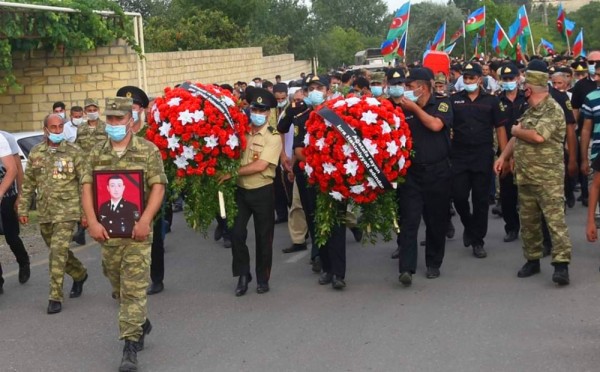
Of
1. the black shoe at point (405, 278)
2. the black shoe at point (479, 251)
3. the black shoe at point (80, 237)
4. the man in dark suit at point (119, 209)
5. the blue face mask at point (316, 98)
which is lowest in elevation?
the black shoe at point (80, 237)

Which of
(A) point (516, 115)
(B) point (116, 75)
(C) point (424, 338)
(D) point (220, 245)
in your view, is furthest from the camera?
(B) point (116, 75)

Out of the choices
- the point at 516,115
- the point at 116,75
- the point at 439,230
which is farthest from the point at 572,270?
the point at 116,75

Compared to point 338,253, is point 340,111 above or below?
above

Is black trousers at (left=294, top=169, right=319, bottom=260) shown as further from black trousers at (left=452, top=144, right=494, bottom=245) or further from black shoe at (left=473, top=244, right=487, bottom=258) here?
black shoe at (left=473, top=244, right=487, bottom=258)

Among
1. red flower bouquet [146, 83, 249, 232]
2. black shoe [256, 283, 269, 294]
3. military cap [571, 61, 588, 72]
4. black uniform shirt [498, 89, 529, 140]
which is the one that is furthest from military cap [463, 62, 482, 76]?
military cap [571, 61, 588, 72]

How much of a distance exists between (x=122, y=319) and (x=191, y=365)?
0.59 metres

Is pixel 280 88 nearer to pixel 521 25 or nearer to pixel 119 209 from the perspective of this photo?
pixel 119 209

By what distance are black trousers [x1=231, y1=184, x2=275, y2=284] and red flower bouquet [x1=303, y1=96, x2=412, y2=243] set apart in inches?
20.2

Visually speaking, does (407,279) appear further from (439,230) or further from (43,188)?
(43,188)

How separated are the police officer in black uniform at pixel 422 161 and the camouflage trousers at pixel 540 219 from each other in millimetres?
778

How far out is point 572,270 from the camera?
29.2 ft

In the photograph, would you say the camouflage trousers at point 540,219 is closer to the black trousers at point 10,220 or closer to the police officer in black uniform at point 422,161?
the police officer in black uniform at point 422,161

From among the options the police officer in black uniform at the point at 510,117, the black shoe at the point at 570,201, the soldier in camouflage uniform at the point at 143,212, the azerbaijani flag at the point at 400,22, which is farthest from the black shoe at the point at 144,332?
the azerbaijani flag at the point at 400,22

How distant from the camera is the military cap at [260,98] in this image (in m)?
8.35
